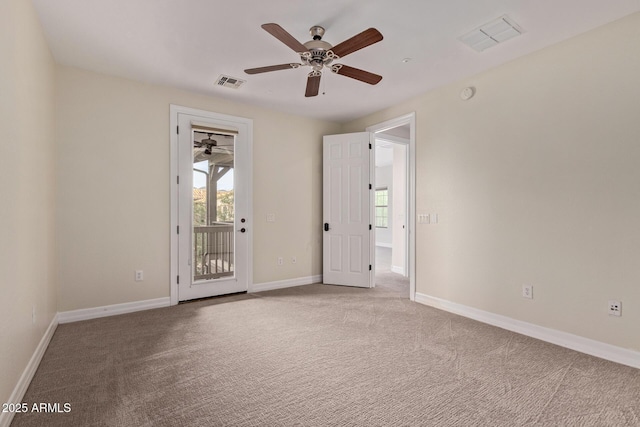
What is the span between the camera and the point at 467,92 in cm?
356

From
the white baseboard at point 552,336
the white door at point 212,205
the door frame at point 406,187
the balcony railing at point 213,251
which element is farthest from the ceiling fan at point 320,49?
the door frame at point 406,187

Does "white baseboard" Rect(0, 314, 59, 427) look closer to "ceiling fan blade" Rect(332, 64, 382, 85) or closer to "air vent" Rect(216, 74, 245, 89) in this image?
"air vent" Rect(216, 74, 245, 89)

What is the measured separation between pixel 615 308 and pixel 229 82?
434cm

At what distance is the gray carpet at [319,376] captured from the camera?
1.80 meters

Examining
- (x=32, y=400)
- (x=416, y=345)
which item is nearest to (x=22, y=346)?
(x=32, y=400)

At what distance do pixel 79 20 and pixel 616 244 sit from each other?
4.69 m

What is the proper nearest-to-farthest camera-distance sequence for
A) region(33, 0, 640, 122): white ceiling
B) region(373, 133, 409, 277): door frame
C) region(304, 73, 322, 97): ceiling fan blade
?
1. region(33, 0, 640, 122): white ceiling
2. region(304, 73, 322, 97): ceiling fan blade
3. region(373, 133, 409, 277): door frame

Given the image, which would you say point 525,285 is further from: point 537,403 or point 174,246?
point 174,246

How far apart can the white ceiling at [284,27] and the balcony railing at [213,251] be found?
1865 mm

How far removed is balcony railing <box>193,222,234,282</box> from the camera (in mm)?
4199

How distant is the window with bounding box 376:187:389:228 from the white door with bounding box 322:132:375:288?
21.0ft

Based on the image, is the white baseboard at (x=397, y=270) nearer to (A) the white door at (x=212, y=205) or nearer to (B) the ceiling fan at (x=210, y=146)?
(A) the white door at (x=212, y=205)

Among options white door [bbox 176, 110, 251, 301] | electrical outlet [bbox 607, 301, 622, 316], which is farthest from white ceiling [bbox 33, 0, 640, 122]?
electrical outlet [bbox 607, 301, 622, 316]

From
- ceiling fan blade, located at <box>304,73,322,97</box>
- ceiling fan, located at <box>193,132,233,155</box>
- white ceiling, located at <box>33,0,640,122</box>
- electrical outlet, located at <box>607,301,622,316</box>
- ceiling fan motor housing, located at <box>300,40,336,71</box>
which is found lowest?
electrical outlet, located at <box>607,301,622,316</box>
